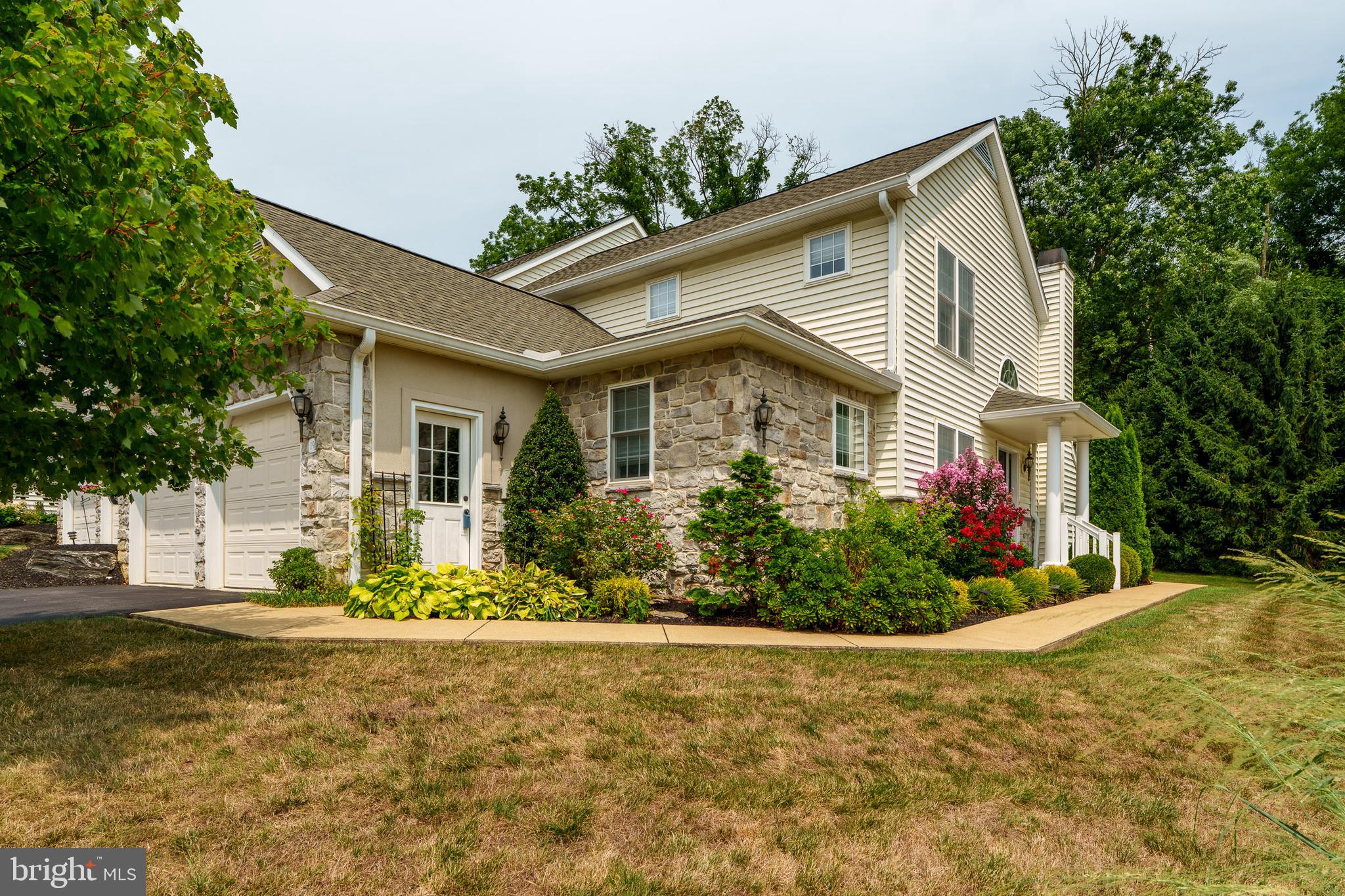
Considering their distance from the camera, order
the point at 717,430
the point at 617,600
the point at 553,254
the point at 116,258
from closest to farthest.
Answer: the point at 116,258
the point at 617,600
the point at 717,430
the point at 553,254

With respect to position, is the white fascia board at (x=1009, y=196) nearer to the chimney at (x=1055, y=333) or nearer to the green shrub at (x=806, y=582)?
the chimney at (x=1055, y=333)

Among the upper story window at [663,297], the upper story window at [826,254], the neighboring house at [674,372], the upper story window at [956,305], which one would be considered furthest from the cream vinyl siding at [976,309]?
the upper story window at [663,297]

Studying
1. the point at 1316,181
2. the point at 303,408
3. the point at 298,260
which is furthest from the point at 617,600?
the point at 1316,181

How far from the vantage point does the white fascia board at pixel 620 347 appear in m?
8.65

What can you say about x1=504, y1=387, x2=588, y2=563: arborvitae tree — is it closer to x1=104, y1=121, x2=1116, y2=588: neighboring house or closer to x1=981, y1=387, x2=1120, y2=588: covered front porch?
x1=104, y1=121, x2=1116, y2=588: neighboring house

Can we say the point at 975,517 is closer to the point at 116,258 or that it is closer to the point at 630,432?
the point at 630,432

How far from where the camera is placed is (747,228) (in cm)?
1196

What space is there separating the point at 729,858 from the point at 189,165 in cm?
513

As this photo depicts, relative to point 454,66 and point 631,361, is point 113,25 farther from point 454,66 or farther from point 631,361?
point 454,66

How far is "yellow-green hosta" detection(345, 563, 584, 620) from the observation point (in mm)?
7281

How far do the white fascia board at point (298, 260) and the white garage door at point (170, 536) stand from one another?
370cm

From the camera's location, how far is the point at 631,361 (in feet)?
33.1

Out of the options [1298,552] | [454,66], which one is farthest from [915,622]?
[1298,552]

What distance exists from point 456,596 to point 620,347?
12.6 ft
